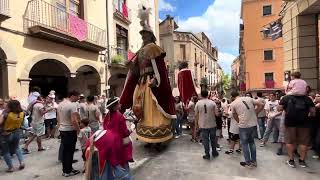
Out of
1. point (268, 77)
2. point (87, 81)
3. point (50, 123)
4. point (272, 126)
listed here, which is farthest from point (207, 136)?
point (268, 77)

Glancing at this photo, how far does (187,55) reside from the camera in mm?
40906

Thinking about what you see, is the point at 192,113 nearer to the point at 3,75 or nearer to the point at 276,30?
the point at 276,30

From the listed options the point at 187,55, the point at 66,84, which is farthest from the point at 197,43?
the point at 66,84

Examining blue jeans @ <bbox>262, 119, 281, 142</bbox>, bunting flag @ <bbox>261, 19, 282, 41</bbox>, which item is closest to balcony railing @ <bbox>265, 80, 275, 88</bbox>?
bunting flag @ <bbox>261, 19, 282, 41</bbox>

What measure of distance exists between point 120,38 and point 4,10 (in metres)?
9.78

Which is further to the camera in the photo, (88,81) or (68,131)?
(88,81)

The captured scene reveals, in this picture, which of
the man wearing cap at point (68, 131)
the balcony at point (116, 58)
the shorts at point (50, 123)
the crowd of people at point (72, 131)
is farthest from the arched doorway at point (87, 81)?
the man wearing cap at point (68, 131)

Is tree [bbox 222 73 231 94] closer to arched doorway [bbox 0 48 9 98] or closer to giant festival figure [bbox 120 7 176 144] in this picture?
arched doorway [bbox 0 48 9 98]

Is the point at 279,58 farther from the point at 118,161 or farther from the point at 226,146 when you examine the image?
the point at 118,161

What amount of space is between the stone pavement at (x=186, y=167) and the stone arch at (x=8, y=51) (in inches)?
184

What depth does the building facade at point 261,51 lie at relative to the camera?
35375 mm

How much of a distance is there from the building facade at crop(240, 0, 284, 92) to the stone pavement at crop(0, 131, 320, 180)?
97.7 feet

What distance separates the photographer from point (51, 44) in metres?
13.1

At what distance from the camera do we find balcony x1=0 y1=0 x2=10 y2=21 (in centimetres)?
1029
